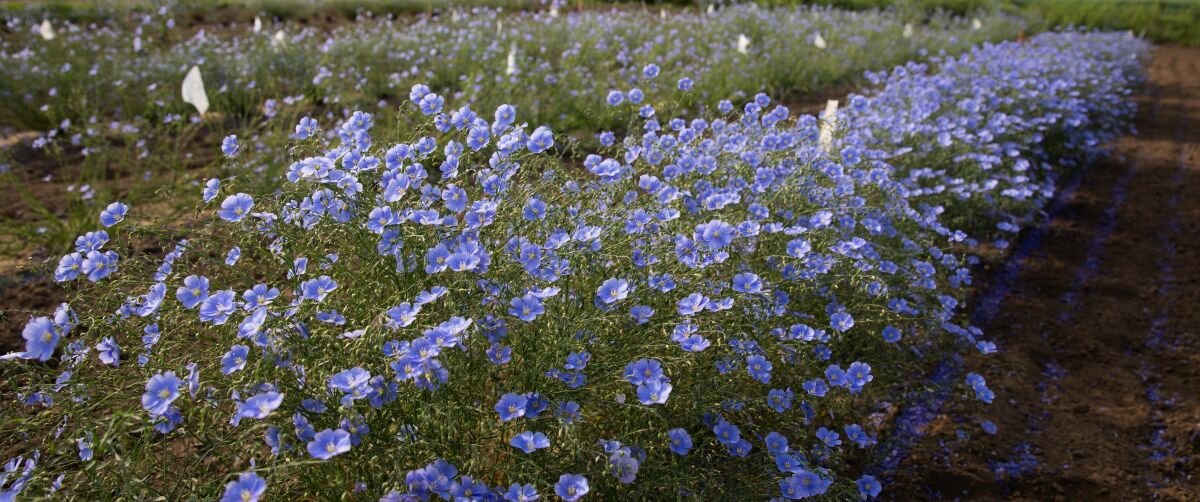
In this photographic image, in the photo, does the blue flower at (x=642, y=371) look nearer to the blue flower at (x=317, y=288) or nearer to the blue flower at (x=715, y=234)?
the blue flower at (x=715, y=234)

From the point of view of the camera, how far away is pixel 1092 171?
5.82 metres

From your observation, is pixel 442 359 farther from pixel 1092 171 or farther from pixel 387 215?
pixel 1092 171

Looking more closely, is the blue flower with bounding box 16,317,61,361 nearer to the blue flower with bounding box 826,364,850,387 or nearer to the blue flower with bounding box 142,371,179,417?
the blue flower with bounding box 142,371,179,417

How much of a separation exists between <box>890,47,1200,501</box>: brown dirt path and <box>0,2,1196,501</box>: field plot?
0.02 meters

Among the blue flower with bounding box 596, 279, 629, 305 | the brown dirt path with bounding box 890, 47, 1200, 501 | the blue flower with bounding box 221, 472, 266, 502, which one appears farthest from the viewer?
the brown dirt path with bounding box 890, 47, 1200, 501

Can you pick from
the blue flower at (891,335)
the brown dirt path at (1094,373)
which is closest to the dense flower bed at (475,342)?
the blue flower at (891,335)

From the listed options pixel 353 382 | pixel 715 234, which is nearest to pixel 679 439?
pixel 715 234

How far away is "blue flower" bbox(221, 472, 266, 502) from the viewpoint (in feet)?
A: 4.28

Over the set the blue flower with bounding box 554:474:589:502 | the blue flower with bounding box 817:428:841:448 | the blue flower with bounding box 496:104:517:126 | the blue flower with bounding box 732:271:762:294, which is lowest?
the blue flower with bounding box 817:428:841:448

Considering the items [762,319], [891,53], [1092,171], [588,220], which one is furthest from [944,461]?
[891,53]

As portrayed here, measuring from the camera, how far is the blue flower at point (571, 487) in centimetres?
150

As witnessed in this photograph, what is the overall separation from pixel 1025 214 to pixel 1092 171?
165cm

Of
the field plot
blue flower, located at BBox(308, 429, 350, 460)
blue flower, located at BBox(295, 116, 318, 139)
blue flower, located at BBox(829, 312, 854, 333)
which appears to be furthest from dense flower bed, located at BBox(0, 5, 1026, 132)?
blue flower, located at BBox(308, 429, 350, 460)

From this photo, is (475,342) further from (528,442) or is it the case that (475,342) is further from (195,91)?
(195,91)
